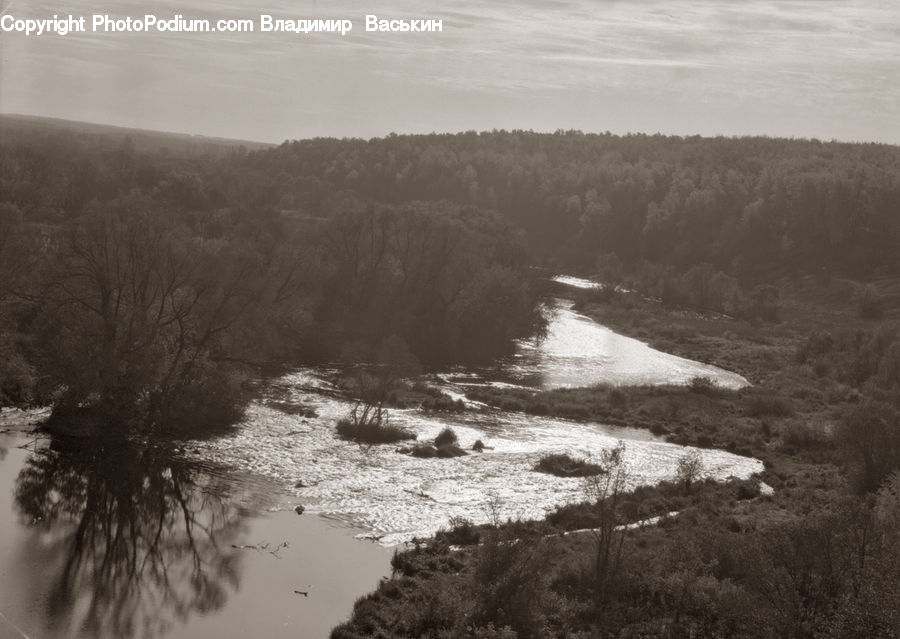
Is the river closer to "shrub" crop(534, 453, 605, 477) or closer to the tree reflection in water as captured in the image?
the tree reflection in water

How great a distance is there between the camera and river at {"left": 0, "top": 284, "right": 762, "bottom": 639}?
2869 cm

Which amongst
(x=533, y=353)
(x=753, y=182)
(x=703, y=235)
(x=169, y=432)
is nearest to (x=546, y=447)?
(x=169, y=432)

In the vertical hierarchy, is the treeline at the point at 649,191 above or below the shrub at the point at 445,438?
above

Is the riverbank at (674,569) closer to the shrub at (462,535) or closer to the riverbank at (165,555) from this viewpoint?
the shrub at (462,535)

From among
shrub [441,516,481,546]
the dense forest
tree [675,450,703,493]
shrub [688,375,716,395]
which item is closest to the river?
tree [675,450,703,493]

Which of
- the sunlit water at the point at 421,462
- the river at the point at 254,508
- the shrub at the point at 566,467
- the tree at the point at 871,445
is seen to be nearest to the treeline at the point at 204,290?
the river at the point at 254,508

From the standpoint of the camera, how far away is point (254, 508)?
36594 mm

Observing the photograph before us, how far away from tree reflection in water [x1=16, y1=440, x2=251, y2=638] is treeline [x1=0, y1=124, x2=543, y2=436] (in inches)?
160

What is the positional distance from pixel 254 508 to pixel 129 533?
14.5 feet

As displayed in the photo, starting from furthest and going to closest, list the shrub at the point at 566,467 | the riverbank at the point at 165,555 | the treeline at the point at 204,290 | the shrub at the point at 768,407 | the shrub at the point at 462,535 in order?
1. the shrub at the point at 768,407
2. the treeline at the point at 204,290
3. the shrub at the point at 566,467
4. the shrub at the point at 462,535
5. the riverbank at the point at 165,555

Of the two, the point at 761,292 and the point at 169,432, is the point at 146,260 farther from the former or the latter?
the point at 761,292

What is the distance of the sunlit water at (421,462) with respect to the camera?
123 ft

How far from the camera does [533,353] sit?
2899 inches

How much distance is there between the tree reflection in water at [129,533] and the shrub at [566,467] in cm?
1321
